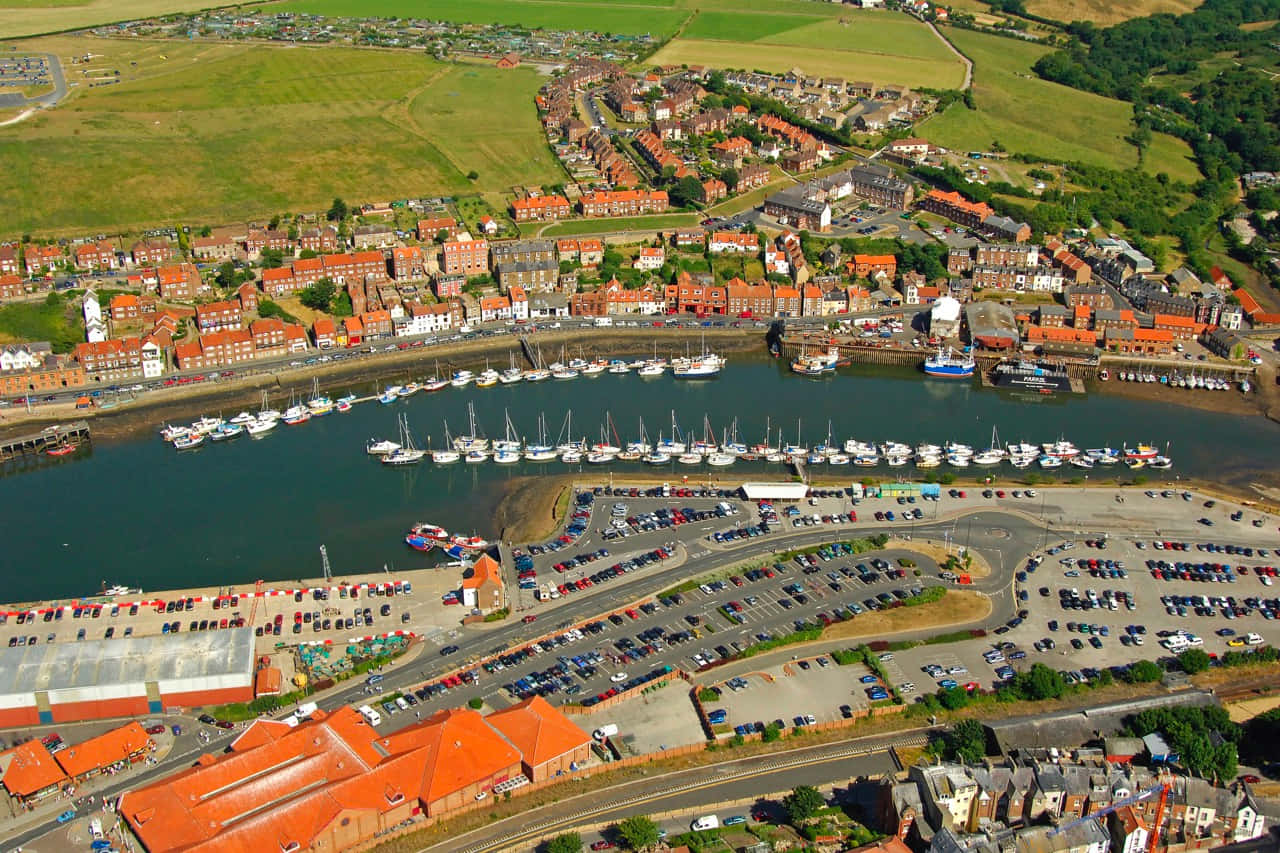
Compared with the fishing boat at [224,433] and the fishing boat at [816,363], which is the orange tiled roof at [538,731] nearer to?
the fishing boat at [224,433]

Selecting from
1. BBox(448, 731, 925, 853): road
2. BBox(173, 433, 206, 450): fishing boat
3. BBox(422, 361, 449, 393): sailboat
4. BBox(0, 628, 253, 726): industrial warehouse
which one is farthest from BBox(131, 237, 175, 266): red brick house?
BBox(448, 731, 925, 853): road

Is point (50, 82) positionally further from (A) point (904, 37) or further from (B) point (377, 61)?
(A) point (904, 37)

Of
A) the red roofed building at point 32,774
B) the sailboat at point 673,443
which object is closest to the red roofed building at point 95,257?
the sailboat at point 673,443

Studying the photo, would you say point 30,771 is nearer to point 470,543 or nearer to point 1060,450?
point 470,543

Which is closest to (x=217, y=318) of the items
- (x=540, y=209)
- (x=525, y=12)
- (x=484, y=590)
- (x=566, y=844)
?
(x=540, y=209)

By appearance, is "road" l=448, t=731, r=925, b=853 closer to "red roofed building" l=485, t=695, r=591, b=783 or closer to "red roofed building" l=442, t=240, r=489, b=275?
"red roofed building" l=485, t=695, r=591, b=783

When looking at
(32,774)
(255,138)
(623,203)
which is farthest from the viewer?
(255,138)
